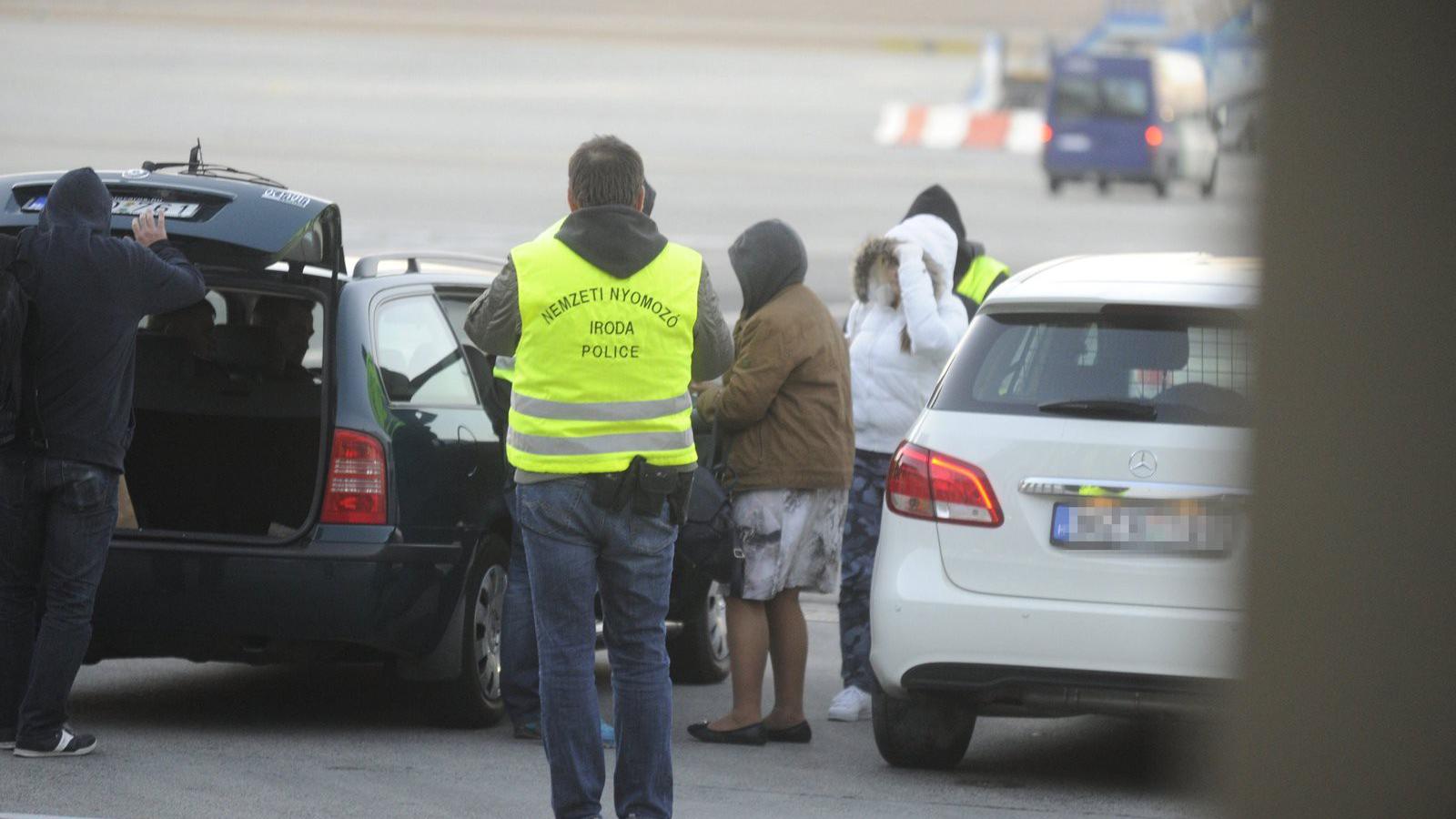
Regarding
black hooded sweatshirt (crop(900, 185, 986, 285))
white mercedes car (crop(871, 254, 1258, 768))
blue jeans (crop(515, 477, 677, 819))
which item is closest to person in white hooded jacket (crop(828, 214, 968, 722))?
black hooded sweatshirt (crop(900, 185, 986, 285))

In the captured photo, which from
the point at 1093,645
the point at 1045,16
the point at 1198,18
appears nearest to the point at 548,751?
the point at 1093,645

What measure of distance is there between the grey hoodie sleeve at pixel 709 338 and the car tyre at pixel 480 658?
5.67 ft

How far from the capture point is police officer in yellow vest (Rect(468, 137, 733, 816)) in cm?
414

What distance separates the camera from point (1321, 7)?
3.58 feet

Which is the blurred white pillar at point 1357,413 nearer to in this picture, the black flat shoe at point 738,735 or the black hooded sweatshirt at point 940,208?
the black flat shoe at point 738,735

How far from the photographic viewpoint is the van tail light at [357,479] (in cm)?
556

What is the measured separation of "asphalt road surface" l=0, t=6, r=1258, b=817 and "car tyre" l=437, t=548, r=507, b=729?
105mm

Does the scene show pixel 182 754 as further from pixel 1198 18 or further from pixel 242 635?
pixel 1198 18

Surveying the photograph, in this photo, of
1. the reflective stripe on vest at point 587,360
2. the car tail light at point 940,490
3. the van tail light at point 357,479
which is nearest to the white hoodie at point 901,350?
the car tail light at point 940,490

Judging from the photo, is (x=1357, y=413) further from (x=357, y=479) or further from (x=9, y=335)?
(x=357, y=479)

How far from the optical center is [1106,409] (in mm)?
5055

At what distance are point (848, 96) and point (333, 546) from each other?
49.7 metres

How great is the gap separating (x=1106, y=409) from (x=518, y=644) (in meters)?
1.91

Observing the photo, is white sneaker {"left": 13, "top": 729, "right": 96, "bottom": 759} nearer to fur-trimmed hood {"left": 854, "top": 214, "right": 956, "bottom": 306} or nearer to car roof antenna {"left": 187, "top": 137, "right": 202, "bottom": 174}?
car roof antenna {"left": 187, "top": 137, "right": 202, "bottom": 174}
